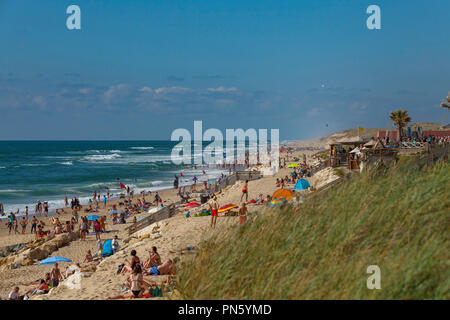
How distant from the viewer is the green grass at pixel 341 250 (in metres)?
4.37

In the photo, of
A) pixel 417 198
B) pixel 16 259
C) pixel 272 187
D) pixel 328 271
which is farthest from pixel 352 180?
pixel 272 187

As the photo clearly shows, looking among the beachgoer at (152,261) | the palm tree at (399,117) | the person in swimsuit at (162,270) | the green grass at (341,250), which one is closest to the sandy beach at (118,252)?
the person in swimsuit at (162,270)

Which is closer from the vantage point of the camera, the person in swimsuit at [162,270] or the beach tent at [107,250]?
the person in swimsuit at [162,270]

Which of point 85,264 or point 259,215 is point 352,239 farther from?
point 85,264

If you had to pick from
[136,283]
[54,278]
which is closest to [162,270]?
[136,283]

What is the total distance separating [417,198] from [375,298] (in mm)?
1815

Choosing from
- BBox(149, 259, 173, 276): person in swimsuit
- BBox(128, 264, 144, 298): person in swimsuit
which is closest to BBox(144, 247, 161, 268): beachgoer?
BBox(149, 259, 173, 276): person in swimsuit

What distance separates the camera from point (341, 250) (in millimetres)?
4895

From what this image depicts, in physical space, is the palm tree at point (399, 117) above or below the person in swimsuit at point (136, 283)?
above

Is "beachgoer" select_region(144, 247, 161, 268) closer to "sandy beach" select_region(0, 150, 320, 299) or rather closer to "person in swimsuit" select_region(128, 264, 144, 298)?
"sandy beach" select_region(0, 150, 320, 299)

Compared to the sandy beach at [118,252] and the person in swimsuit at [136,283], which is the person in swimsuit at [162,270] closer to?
the sandy beach at [118,252]

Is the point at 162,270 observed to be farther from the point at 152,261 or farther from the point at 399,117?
the point at 399,117

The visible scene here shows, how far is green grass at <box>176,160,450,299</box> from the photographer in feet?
14.3

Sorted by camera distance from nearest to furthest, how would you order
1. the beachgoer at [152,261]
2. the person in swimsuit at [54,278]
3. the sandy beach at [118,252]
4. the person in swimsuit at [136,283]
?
1. the person in swimsuit at [136,283]
2. the sandy beach at [118,252]
3. the beachgoer at [152,261]
4. the person in swimsuit at [54,278]
